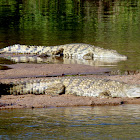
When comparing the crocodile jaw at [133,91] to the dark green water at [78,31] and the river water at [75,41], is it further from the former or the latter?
the dark green water at [78,31]

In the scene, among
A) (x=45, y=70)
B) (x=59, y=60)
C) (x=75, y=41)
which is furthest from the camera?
(x=75, y=41)

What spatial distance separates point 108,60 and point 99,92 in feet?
17.9

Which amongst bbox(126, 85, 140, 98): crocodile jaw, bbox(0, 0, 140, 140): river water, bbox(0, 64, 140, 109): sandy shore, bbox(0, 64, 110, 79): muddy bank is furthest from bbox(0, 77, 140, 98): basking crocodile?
bbox(0, 64, 110, 79): muddy bank

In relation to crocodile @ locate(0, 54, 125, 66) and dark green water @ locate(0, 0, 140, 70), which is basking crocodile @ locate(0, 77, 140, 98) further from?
crocodile @ locate(0, 54, 125, 66)

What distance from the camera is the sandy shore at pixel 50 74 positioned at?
7836 mm

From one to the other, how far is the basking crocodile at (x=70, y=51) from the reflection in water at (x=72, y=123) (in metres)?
7.15

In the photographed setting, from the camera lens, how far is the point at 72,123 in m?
6.22

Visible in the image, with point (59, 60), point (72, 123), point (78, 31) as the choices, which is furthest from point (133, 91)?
point (78, 31)

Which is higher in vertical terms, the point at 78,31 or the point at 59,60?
the point at 78,31

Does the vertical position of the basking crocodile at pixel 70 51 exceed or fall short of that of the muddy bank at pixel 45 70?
it exceeds it

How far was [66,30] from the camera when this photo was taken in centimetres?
2170

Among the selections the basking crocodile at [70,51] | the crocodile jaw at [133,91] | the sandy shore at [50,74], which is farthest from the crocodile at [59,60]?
the crocodile jaw at [133,91]

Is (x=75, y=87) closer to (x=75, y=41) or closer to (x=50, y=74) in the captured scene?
(x=50, y=74)

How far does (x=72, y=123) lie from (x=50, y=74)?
16.3 feet
